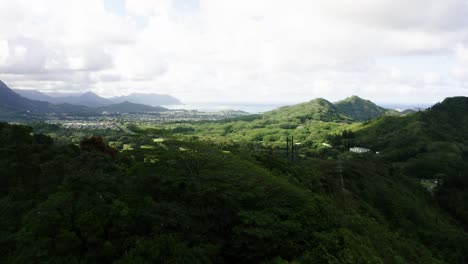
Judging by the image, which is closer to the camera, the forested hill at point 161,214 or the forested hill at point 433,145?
the forested hill at point 161,214

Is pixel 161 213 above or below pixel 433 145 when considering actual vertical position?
above

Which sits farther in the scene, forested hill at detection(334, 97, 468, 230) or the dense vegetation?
forested hill at detection(334, 97, 468, 230)

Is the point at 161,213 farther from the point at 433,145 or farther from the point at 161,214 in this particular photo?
the point at 433,145

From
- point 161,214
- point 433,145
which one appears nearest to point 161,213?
point 161,214

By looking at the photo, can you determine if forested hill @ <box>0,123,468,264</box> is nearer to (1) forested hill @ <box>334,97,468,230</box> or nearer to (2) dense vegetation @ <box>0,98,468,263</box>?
(2) dense vegetation @ <box>0,98,468,263</box>

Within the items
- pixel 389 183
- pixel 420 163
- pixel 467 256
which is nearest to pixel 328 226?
pixel 467 256

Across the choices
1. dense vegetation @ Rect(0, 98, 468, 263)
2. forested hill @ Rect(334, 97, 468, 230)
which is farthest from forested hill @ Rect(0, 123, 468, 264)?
forested hill @ Rect(334, 97, 468, 230)

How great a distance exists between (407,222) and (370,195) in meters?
9.25

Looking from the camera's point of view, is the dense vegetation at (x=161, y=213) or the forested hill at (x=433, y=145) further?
the forested hill at (x=433, y=145)

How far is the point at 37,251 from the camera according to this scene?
1357cm

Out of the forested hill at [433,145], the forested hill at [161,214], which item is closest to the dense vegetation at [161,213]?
the forested hill at [161,214]

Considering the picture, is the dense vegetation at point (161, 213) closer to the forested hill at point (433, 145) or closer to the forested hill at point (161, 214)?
the forested hill at point (161, 214)

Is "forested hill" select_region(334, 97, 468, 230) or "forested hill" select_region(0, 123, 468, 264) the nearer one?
"forested hill" select_region(0, 123, 468, 264)

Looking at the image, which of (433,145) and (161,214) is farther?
(433,145)
